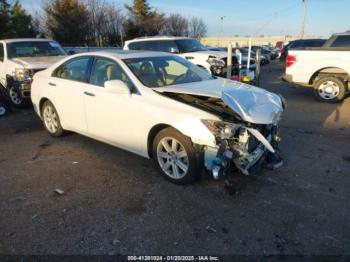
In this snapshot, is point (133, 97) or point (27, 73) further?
point (27, 73)

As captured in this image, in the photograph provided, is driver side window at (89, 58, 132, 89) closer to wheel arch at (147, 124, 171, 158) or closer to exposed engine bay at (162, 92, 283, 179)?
wheel arch at (147, 124, 171, 158)

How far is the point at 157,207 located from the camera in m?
3.60

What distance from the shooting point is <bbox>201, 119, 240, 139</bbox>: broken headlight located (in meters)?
3.56

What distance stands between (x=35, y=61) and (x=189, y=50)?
5.31 meters

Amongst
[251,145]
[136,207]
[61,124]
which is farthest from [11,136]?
[251,145]

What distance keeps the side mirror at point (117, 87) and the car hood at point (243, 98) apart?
0.41 metres

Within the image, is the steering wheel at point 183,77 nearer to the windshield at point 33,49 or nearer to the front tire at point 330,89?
the front tire at point 330,89

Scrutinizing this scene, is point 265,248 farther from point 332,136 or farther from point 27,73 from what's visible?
point 27,73

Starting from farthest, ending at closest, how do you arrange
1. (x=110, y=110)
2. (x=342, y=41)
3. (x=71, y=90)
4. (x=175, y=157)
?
1. (x=342, y=41)
2. (x=71, y=90)
3. (x=110, y=110)
4. (x=175, y=157)

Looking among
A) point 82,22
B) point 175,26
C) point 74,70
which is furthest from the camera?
point 175,26

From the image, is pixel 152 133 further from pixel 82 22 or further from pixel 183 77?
pixel 82 22

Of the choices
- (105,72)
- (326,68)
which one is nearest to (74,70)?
(105,72)

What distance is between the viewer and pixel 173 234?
3123 mm

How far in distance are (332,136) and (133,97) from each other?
13.6 ft
